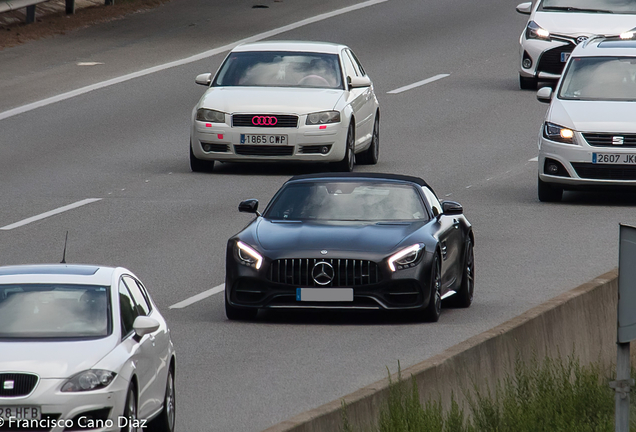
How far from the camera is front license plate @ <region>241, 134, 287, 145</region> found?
74.8 ft

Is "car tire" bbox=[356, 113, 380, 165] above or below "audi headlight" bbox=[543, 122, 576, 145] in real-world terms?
below

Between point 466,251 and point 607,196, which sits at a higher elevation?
point 466,251

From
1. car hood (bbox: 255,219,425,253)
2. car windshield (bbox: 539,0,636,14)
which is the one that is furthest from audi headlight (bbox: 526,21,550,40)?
car hood (bbox: 255,219,425,253)

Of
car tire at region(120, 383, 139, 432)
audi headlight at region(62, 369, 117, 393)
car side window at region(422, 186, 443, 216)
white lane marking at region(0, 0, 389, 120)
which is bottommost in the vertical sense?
white lane marking at region(0, 0, 389, 120)

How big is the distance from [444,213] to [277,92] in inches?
342

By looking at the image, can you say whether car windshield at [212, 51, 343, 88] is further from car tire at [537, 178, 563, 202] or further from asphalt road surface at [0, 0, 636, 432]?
car tire at [537, 178, 563, 202]

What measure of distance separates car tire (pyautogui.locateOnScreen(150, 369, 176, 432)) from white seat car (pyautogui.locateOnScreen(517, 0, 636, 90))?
21052mm

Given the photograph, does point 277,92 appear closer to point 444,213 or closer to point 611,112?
point 611,112

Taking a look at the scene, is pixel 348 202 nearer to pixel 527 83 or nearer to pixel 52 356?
pixel 52 356

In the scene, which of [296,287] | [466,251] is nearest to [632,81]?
[466,251]

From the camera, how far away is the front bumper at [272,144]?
22797 mm

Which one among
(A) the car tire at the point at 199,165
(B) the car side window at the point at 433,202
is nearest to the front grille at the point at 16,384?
(B) the car side window at the point at 433,202

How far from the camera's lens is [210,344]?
13117 mm

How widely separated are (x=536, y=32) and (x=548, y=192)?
30.3 feet
